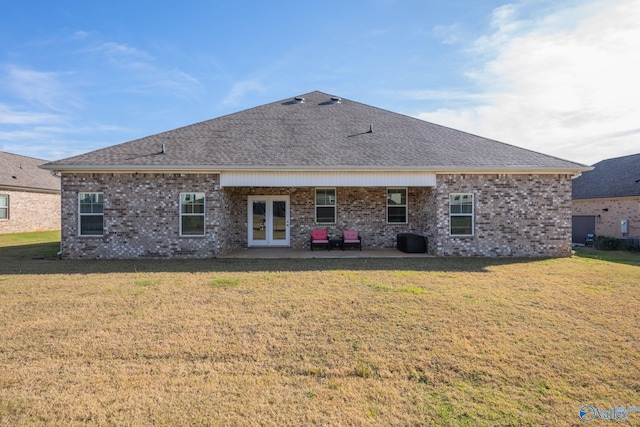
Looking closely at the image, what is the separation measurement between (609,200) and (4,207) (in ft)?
124

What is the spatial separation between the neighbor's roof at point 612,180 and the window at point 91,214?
25369 millimetres

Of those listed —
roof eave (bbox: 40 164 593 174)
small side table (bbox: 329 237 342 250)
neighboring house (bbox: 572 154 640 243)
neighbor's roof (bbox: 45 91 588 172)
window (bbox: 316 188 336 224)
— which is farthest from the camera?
neighboring house (bbox: 572 154 640 243)

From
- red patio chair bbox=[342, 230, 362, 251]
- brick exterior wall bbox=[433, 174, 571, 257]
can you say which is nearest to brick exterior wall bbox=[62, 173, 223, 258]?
red patio chair bbox=[342, 230, 362, 251]

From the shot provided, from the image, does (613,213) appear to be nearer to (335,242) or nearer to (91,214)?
(335,242)

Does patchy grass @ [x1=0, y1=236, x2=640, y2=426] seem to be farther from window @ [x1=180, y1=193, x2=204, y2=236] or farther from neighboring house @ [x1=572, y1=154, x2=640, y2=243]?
neighboring house @ [x1=572, y1=154, x2=640, y2=243]

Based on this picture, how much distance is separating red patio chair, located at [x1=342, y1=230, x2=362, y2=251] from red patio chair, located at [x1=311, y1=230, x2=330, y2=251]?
738 mm

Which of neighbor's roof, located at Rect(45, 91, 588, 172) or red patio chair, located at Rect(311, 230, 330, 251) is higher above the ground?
neighbor's roof, located at Rect(45, 91, 588, 172)

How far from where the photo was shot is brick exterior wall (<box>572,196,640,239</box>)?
1758cm

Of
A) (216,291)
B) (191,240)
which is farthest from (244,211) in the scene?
(216,291)

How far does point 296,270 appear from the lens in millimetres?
9938

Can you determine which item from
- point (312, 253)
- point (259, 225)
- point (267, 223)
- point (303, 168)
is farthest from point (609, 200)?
point (259, 225)

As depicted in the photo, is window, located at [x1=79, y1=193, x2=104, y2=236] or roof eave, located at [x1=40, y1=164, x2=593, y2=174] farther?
window, located at [x1=79, y1=193, x2=104, y2=236]

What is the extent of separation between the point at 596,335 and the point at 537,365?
1.79m

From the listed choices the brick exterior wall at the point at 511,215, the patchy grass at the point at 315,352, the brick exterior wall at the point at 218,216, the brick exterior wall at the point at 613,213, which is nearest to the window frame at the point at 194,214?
the brick exterior wall at the point at 218,216
